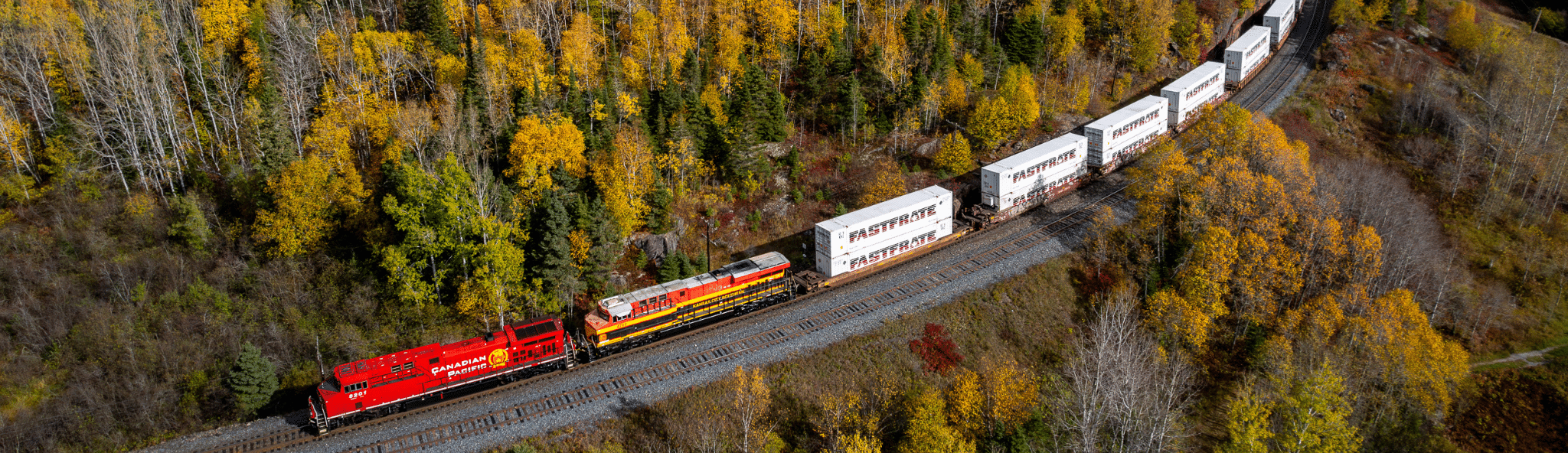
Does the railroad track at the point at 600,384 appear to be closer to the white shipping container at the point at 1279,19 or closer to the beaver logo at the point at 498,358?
the beaver logo at the point at 498,358

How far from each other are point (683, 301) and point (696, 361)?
12.7ft

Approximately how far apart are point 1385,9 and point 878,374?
272 ft

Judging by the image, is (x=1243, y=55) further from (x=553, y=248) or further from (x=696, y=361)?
(x=553, y=248)

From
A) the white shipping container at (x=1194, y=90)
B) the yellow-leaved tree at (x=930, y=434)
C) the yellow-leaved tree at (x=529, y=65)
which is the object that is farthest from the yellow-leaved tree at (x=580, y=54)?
the white shipping container at (x=1194, y=90)

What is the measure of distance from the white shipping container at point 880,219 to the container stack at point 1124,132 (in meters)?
16.5

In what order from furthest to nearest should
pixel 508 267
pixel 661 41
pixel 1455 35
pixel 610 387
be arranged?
1. pixel 1455 35
2. pixel 661 41
3. pixel 508 267
4. pixel 610 387

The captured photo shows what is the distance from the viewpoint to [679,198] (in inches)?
2275

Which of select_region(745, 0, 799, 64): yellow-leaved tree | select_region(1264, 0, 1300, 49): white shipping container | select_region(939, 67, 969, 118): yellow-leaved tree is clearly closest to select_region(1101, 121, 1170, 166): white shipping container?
select_region(939, 67, 969, 118): yellow-leaved tree

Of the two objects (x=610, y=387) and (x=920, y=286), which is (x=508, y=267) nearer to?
(x=610, y=387)

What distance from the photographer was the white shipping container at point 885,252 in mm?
51281

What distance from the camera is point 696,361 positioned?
43.2 metres

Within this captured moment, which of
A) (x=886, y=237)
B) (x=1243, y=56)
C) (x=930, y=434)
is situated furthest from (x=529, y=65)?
(x=1243, y=56)

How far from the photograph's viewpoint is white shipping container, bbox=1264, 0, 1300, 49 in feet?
290

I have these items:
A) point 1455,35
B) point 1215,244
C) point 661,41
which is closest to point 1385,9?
point 1455,35
